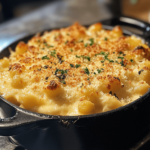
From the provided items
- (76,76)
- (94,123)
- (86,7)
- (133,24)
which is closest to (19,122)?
(94,123)

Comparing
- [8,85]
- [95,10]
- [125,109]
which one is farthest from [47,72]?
[95,10]

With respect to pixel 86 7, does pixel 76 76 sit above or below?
below

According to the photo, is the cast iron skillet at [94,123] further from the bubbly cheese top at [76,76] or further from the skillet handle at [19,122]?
the bubbly cheese top at [76,76]

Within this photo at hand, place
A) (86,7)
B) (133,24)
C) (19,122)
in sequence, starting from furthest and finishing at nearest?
(86,7), (133,24), (19,122)

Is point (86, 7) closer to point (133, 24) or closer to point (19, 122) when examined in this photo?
point (133, 24)

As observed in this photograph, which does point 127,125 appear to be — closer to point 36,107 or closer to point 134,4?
point 36,107

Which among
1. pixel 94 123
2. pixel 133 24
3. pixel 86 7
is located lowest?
pixel 94 123
